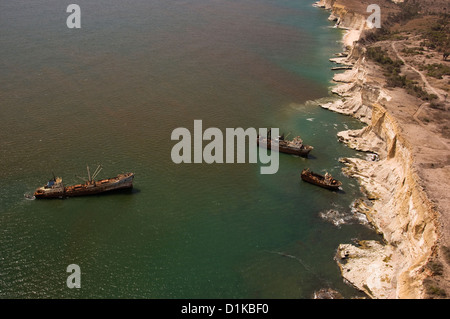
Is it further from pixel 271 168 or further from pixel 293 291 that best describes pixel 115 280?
pixel 271 168

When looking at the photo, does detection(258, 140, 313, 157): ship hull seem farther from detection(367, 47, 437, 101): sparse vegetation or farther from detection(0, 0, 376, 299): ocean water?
detection(367, 47, 437, 101): sparse vegetation

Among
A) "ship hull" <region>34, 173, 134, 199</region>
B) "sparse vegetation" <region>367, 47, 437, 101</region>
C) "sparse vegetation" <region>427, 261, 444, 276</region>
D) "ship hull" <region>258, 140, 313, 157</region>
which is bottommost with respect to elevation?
"ship hull" <region>34, 173, 134, 199</region>

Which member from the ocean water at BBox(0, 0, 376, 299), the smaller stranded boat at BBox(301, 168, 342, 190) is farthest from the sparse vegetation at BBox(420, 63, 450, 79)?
the smaller stranded boat at BBox(301, 168, 342, 190)

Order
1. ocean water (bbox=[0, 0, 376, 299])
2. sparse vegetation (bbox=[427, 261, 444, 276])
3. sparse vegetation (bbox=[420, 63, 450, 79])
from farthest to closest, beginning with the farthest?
1. sparse vegetation (bbox=[420, 63, 450, 79])
2. ocean water (bbox=[0, 0, 376, 299])
3. sparse vegetation (bbox=[427, 261, 444, 276])

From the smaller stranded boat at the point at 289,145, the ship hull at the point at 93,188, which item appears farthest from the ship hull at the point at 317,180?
the ship hull at the point at 93,188

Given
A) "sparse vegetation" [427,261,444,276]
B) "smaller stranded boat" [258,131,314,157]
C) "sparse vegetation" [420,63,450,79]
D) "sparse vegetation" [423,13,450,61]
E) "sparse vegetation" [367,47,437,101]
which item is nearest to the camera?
"sparse vegetation" [427,261,444,276]

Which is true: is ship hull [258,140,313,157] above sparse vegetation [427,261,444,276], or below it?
above
